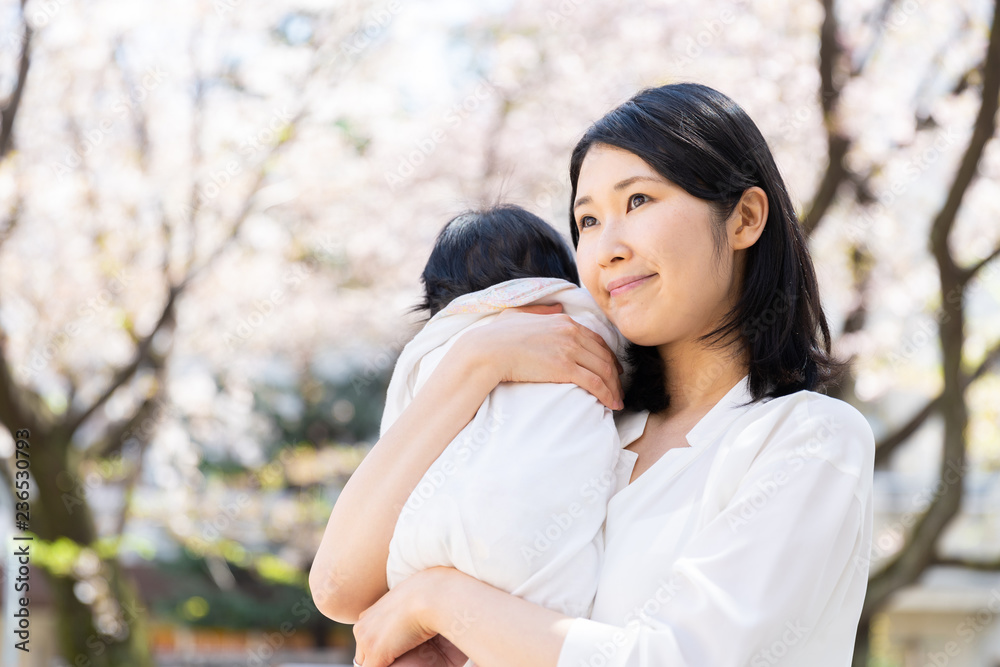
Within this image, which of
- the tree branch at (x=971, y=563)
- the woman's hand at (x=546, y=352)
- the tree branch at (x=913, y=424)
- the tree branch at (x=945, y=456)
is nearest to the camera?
the woman's hand at (x=546, y=352)

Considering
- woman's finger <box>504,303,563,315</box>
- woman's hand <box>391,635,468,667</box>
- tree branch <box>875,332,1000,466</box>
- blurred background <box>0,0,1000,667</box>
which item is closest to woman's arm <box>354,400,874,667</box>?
woman's hand <box>391,635,468,667</box>

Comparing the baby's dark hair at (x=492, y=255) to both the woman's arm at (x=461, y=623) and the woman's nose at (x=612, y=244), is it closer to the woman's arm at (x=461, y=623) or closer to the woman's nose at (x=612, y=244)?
the woman's nose at (x=612, y=244)

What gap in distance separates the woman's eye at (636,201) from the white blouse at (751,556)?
1.25 feet

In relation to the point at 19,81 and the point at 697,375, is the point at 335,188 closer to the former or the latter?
the point at 19,81

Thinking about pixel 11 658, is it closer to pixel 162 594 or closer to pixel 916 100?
pixel 916 100

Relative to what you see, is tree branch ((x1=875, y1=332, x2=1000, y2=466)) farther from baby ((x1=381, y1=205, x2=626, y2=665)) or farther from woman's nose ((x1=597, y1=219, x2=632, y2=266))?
woman's nose ((x1=597, y1=219, x2=632, y2=266))

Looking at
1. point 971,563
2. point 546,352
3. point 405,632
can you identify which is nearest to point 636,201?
point 546,352

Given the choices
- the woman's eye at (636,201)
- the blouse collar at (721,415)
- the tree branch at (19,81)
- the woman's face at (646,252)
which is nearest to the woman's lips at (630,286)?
the woman's face at (646,252)

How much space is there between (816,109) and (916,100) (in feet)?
2.48

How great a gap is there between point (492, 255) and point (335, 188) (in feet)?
21.2

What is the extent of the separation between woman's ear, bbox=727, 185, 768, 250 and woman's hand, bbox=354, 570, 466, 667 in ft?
2.40

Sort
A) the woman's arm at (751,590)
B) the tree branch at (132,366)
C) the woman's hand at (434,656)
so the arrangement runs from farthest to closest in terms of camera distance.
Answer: the tree branch at (132,366) → the woman's hand at (434,656) → the woman's arm at (751,590)

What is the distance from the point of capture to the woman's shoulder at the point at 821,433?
1.26 metres

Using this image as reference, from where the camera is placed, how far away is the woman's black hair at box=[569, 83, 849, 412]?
1.47 meters
